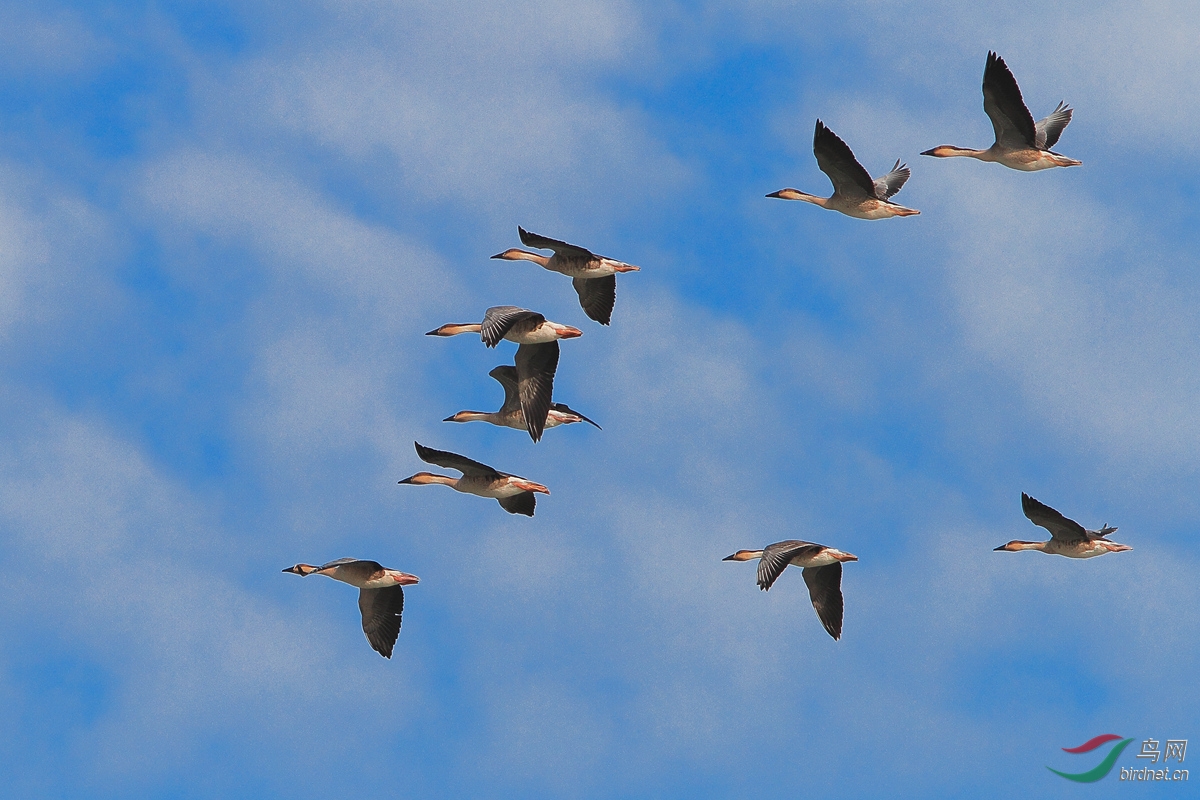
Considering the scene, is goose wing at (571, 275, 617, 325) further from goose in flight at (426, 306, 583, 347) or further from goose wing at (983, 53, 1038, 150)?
goose wing at (983, 53, 1038, 150)

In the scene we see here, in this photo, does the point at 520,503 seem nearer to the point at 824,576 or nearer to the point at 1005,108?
the point at 824,576

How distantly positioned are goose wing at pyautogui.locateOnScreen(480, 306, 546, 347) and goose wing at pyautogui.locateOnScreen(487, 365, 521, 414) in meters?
1.98

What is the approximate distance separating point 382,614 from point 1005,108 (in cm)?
1200

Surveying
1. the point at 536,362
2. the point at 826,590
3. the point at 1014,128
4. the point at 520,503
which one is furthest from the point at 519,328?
the point at 1014,128

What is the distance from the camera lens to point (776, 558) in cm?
2595

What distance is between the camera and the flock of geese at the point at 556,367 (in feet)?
91.9

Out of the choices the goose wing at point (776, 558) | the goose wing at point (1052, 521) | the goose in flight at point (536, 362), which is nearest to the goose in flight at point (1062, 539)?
the goose wing at point (1052, 521)

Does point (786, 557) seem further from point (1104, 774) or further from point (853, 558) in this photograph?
point (1104, 774)

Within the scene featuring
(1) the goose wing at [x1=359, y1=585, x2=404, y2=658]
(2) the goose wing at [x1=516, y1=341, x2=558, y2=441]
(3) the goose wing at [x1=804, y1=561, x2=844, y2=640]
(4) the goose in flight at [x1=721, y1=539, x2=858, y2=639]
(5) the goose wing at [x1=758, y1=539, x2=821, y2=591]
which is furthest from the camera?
(1) the goose wing at [x1=359, y1=585, x2=404, y2=658]

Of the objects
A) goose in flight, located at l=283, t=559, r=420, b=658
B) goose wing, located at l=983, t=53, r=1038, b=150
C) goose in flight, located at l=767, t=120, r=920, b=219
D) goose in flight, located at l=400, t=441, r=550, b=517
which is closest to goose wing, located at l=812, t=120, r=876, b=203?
goose in flight, located at l=767, t=120, r=920, b=219

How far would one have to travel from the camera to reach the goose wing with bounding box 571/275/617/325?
2953cm

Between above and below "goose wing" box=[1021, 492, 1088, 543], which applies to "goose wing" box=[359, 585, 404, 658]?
below

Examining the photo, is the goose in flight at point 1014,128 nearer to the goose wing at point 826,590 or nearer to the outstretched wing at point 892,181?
the outstretched wing at point 892,181

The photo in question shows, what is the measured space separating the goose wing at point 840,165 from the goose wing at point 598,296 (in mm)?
3569
